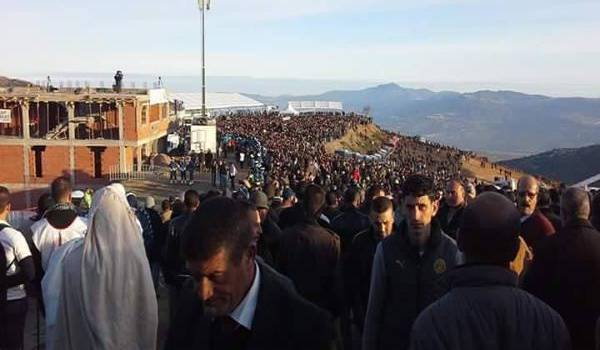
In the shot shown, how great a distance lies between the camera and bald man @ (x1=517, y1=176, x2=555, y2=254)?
213 inches

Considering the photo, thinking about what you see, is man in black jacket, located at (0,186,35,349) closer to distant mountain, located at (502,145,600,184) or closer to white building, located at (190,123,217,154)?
white building, located at (190,123,217,154)

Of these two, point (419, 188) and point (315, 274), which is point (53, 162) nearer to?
point (315, 274)

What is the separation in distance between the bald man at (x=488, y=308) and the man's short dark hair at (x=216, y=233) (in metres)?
0.78

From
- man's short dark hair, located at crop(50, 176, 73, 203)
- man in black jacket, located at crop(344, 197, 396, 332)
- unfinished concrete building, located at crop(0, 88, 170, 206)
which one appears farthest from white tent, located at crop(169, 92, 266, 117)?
man in black jacket, located at crop(344, 197, 396, 332)

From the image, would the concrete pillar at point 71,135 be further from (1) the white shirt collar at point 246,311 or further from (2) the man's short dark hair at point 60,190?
(1) the white shirt collar at point 246,311

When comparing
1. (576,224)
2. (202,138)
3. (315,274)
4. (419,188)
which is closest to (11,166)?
(202,138)

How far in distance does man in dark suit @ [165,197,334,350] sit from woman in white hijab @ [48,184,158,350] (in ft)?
5.17

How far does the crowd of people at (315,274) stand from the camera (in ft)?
8.52

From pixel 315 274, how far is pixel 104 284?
216 centimetres

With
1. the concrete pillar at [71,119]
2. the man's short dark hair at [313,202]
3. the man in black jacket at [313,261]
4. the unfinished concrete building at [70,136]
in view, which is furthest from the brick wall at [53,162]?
the man in black jacket at [313,261]

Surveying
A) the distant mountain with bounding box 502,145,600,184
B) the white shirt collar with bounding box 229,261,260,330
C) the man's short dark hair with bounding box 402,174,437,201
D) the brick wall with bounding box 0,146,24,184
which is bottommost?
the distant mountain with bounding box 502,145,600,184

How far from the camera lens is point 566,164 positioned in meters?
93.3

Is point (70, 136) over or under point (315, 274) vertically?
under

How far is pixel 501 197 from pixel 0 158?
40620 mm
